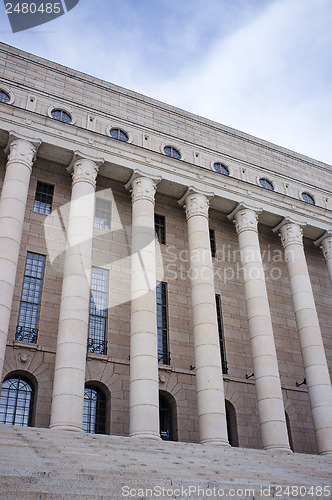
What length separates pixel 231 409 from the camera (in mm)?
27000

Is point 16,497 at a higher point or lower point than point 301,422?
lower

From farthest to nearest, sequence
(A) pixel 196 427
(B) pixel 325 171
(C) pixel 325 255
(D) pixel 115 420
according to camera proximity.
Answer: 1. (B) pixel 325 171
2. (C) pixel 325 255
3. (A) pixel 196 427
4. (D) pixel 115 420

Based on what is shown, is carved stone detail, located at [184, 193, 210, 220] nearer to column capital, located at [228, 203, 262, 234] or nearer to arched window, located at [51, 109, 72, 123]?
column capital, located at [228, 203, 262, 234]

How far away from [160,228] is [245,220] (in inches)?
214

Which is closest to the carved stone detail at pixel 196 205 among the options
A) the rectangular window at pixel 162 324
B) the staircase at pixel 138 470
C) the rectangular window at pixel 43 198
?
the rectangular window at pixel 162 324

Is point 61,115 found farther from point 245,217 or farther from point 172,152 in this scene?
point 245,217

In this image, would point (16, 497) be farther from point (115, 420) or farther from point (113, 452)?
point (115, 420)

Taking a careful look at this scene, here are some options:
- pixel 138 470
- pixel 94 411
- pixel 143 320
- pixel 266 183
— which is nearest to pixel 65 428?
pixel 94 411

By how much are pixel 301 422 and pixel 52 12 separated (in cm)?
2606

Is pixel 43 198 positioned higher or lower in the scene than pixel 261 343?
higher

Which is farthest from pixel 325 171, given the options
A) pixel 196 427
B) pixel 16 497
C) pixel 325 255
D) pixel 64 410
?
pixel 16 497

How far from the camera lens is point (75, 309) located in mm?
21812

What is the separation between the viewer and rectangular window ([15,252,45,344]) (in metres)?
24.2

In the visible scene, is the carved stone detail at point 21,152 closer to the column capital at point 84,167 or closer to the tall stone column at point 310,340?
the column capital at point 84,167
